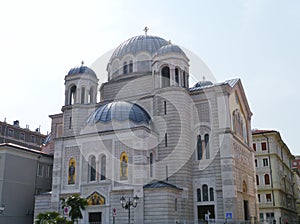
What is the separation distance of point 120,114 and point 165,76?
6808 mm

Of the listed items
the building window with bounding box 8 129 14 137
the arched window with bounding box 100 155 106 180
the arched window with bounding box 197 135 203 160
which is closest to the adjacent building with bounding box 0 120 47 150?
the building window with bounding box 8 129 14 137

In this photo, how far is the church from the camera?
3002 centimetres

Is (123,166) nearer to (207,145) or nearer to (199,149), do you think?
(199,149)

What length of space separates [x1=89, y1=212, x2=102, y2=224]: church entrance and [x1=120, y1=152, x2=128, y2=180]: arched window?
3691 mm

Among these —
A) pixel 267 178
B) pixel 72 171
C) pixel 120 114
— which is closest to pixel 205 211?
pixel 120 114

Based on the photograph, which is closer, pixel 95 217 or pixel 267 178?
pixel 95 217

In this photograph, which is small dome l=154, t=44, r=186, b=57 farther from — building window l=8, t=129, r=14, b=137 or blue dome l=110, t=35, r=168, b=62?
building window l=8, t=129, r=14, b=137

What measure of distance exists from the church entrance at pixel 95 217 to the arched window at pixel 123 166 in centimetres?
369

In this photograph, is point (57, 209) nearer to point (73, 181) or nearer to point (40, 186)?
point (73, 181)

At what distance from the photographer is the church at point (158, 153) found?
3002 cm

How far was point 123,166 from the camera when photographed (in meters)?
30.8

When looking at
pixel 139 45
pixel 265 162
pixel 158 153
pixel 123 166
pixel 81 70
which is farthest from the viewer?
pixel 265 162

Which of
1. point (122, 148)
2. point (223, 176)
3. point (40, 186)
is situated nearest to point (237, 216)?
point (223, 176)

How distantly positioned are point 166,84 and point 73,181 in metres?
12.7
